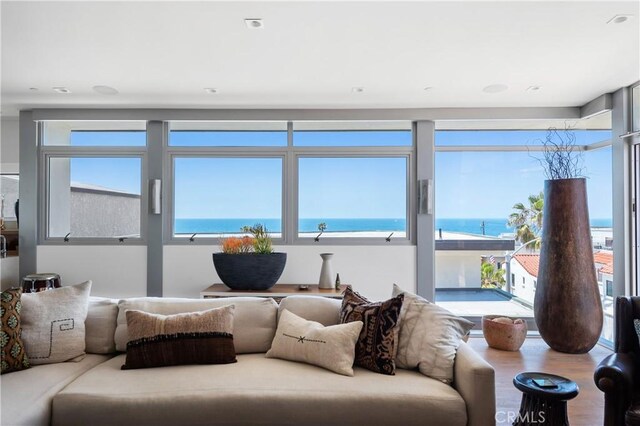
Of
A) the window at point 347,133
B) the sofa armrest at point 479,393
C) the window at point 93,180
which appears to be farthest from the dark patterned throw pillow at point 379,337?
the window at point 93,180

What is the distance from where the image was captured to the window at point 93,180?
4.97 m

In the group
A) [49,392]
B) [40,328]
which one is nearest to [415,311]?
[49,392]

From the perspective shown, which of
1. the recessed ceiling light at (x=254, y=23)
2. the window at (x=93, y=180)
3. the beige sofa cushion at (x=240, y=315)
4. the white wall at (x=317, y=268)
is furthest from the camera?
the window at (x=93, y=180)

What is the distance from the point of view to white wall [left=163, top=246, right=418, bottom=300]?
15.9ft

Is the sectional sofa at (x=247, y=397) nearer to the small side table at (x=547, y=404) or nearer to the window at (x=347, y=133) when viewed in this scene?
the small side table at (x=547, y=404)

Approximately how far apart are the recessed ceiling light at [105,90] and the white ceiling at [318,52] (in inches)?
3.9

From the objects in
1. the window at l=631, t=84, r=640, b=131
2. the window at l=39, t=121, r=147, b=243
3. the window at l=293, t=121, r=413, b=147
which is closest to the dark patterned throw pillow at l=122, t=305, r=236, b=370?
the window at l=39, t=121, r=147, b=243

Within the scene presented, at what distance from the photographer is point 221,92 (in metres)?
4.24

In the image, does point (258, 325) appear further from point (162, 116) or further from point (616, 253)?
point (616, 253)

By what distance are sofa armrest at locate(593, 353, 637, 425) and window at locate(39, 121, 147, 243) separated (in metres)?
4.66

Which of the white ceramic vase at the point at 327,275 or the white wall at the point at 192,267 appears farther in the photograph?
the white wall at the point at 192,267

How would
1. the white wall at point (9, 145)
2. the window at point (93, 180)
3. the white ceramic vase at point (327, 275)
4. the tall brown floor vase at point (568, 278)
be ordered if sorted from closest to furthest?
the tall brown floor vase at point (568, 278) → the white ceramic vase at point (327, 275) → the window at point (93, 180) → the white wall at point (9, 145)

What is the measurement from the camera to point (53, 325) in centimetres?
238

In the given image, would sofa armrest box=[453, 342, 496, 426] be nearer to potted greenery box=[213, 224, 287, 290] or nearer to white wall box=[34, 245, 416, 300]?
potted greenery box=[213, 224, 287, 290]
